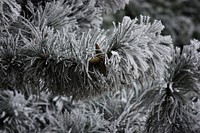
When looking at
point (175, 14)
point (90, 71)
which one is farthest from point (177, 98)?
point (175, 14)

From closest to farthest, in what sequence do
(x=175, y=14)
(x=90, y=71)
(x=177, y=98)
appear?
(x=90, y=71) < (x=177, y=98) < (x=175, y=14)

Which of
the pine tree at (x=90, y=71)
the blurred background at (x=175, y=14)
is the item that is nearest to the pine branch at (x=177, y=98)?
the pine tree at (x=90, y=71)

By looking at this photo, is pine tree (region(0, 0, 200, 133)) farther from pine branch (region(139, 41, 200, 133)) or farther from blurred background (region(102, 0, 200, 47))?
blurred background (region(102, 0, 200, 47))

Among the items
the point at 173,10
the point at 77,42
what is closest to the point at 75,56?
the point at 77,42

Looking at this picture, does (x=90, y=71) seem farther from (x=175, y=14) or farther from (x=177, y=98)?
(x=175, y=14)

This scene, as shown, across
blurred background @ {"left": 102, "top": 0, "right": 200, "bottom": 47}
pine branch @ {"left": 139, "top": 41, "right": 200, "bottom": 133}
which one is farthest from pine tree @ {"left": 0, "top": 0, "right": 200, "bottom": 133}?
blurred background @ {"left": 102, "top": 0, "right": 200, "bottom": 47}

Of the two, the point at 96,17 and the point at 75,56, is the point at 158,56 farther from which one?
the point at 96,17
